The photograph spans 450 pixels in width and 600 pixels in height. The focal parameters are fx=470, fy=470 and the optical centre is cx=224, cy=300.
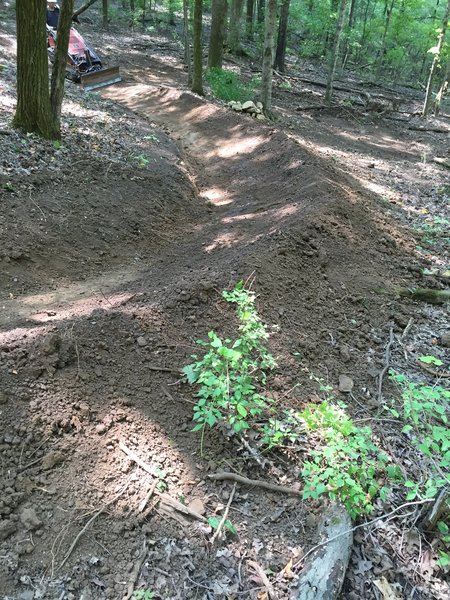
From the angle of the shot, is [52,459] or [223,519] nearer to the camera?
[223,519]

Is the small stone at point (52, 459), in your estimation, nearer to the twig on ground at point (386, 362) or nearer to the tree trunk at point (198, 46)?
the twig on ground at point (386, 362)

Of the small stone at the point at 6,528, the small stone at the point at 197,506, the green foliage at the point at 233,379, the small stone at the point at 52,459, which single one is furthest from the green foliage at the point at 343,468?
the small stone at the point at 6,528

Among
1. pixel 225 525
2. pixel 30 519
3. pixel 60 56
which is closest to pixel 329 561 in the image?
pixel 225 525

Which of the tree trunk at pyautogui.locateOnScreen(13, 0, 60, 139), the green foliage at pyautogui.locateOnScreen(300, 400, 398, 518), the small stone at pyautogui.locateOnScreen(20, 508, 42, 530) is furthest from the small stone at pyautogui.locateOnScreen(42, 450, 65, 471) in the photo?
the tree trunk at pyautogui.locateOnScreen(13, 0, 60, 139)

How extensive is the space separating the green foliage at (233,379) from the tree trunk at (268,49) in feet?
35.5

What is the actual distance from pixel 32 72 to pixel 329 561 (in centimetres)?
953

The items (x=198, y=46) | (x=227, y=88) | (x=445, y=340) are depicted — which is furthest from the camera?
(x=227, y=88)

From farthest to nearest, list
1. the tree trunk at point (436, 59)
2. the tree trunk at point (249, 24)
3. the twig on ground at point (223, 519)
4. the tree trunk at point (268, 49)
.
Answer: the tree trunk at point (249, 24) < the tree trunk at point (436, 59) < the tree trunk at point (268, 49) < the twig on ground at point (223, 519)

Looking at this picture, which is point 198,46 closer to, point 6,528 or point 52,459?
point 52,459

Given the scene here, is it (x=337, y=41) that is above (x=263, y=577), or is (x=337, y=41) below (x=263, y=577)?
above

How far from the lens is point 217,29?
60.7 feet

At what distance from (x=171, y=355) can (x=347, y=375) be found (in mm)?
1927

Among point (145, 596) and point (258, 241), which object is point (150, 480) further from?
point (258, 241)

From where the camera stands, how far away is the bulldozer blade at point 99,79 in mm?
17938
